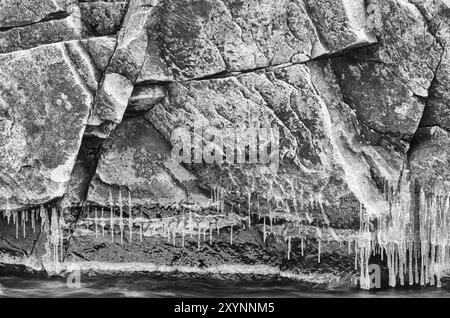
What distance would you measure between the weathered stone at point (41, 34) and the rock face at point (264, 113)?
0.11ft

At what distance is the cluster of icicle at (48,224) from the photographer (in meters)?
17.6

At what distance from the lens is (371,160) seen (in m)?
17.1

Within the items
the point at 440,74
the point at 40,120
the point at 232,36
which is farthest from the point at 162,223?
the point at 440,74

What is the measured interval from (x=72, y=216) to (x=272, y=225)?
206 inches

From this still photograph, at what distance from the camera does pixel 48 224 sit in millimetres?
17672

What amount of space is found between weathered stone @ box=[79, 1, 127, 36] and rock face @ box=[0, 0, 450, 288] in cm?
3

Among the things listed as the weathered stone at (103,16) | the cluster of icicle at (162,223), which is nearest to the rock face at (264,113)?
the weathered stone at (103,16)

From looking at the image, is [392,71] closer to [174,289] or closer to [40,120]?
[174,289]

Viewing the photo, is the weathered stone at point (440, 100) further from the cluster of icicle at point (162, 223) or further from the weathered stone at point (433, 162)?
the cluster of icicle at point (162, 223)

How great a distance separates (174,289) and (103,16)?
7.23 metres

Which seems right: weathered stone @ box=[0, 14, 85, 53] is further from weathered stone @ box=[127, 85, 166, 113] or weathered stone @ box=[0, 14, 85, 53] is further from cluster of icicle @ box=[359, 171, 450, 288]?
cluster of icicle @ box=[359, 171, 450, 288]

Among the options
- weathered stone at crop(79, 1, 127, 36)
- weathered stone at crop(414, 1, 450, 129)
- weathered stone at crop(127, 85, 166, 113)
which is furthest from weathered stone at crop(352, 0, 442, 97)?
weathered stone at crop(79, 1, 127, 36)
